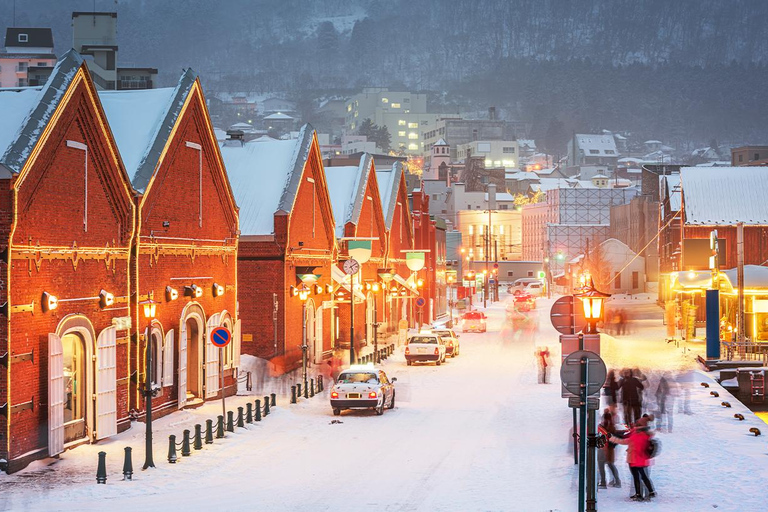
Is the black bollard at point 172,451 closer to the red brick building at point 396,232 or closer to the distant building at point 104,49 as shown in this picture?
the red brick building at point 396,232

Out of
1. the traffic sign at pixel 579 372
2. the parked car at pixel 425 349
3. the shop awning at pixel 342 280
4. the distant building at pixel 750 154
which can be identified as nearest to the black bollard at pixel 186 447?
the traffic sign at pixel 579 372

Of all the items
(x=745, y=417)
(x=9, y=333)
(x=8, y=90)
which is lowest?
(x=745, y=417)

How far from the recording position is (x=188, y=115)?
3384cm

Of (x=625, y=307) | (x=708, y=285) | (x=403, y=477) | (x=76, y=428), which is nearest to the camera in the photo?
(x=403, y=477)

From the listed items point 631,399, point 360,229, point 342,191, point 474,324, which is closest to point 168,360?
point 631,399

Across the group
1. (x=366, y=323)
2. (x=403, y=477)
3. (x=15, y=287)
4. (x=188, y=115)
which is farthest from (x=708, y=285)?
(x=15, y=287)

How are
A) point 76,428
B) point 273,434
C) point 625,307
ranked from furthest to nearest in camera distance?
point 625,307 → point 273,434 → point 76,428

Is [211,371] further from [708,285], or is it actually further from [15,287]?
[708,285]

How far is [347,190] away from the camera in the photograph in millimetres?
58875

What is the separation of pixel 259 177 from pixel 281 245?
4727mm

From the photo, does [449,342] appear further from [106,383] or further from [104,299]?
[104,299]

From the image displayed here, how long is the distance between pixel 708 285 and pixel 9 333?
43.2 meters

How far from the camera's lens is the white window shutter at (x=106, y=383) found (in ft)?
86.8

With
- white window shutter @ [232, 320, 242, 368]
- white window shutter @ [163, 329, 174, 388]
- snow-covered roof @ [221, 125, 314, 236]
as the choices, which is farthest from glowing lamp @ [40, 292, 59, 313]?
snow-covered roof @ [221, 125, 314, 236]
